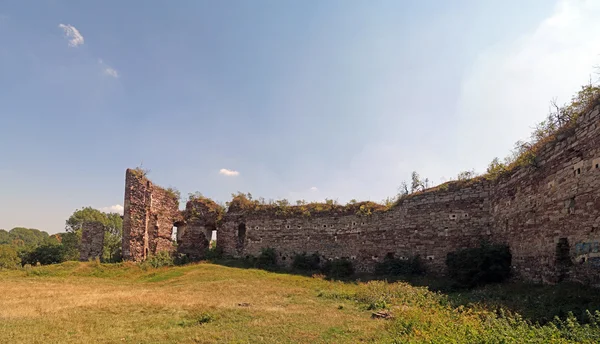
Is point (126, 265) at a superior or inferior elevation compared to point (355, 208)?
inferior

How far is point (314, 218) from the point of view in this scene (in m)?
22.2

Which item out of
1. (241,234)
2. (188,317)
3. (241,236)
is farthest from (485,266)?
(241,234)

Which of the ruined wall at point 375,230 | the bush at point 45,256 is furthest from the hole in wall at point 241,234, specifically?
the bush at point 45,256

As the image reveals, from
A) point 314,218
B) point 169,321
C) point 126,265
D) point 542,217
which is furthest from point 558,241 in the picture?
point 126,265

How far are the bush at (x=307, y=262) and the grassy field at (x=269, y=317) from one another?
22.9 feet

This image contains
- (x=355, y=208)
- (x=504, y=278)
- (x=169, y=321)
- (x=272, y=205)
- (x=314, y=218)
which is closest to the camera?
(x=169, y=321)

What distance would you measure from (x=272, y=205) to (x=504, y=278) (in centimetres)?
1532

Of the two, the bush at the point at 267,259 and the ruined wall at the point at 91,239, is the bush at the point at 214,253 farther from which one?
the ruined wall at the point at 91,239

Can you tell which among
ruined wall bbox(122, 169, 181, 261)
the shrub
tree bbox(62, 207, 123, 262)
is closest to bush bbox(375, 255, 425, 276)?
the shrub

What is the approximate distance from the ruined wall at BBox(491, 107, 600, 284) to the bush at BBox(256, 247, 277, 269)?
46.4ft

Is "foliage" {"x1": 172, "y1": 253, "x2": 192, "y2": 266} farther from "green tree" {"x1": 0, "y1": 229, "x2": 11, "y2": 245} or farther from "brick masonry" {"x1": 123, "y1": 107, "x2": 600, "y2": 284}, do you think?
"green tree" {"x1": 0, "y1": 229, "x2": 11, "y2": 245}

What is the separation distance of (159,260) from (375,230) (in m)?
14.3

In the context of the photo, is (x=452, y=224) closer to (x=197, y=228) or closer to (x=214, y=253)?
(x=214, y=253)

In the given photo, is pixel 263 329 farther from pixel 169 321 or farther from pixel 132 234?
pixel 132 234
